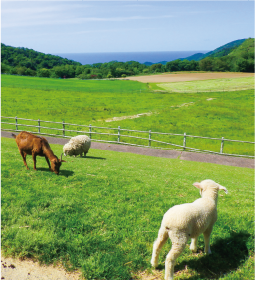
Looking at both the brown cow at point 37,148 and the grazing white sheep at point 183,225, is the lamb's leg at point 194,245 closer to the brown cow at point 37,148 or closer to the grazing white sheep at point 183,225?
the grazing white sheep at point 183,225

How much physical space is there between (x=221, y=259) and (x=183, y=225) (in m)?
1.49

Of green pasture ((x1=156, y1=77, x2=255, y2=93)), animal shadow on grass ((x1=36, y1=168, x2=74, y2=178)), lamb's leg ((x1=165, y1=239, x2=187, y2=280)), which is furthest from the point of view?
green pasture ((x1=156, y1=77, x2=255, y2=93))

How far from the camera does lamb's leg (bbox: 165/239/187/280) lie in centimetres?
414

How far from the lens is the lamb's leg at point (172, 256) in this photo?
414 centimetres

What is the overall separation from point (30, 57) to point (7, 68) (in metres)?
43.7

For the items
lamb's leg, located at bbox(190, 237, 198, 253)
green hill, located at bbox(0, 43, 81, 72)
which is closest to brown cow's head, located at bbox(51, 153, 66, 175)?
lamb's leg, located at bbox(190, 237, 198, 253)

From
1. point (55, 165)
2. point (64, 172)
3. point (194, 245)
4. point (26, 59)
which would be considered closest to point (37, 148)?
point (55, 165)

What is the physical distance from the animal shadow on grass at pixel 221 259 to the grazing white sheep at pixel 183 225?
8.8 inches

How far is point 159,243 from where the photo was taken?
444 centimetres

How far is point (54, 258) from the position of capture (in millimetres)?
4719

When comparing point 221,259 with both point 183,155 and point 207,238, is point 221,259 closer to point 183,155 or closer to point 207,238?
point 207,238

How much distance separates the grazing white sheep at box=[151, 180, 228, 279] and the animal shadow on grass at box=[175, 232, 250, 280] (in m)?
0.22

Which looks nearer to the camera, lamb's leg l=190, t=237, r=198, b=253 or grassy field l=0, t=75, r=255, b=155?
lamb's leg l=190, t=237, r=198, b=253

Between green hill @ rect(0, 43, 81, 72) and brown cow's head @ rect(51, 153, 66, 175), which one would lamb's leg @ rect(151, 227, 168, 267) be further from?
green hill @ rect(0, 43, 81, 72)
